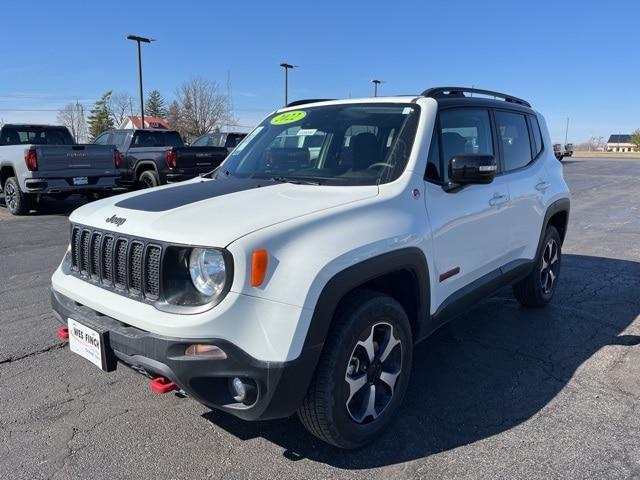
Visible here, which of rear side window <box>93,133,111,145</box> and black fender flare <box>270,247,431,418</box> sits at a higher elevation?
rear side window <box>93,133,111,145</box>

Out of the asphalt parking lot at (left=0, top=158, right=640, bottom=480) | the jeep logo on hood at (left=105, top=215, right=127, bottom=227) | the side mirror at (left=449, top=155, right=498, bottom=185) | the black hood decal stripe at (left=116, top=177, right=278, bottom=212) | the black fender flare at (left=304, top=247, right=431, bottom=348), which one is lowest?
the asphalt parking lot at (left=0, top=158, right=640, bottom=480)

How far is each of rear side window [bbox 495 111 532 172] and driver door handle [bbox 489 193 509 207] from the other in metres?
0.34

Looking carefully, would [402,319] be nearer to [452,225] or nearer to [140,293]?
[452,225]

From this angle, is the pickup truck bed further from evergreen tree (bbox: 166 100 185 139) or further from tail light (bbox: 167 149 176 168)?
evergreen tree (bbox: 166 100 185 139)

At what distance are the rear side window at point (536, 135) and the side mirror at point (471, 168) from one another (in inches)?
73.4

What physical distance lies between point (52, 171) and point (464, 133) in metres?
9.55

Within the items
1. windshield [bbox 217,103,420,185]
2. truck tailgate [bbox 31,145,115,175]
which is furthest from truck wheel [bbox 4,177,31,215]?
windshield [bbox 217,103,420,185]

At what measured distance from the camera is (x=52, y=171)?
10.9 m

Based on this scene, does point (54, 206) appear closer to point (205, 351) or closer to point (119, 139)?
point (119, 139)

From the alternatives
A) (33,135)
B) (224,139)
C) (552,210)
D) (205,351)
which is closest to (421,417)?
(205,351)

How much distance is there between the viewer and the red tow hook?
257 centimetres

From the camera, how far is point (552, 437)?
3023 millimetres

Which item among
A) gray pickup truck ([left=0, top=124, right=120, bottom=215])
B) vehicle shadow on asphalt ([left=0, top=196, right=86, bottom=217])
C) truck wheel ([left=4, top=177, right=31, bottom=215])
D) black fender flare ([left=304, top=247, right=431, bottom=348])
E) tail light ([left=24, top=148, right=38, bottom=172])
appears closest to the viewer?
black fender flare ([left=304, top=247, right=431, bottom=348])

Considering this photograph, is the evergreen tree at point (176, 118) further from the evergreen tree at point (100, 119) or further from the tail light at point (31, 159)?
the tail light at point (31, 159)
